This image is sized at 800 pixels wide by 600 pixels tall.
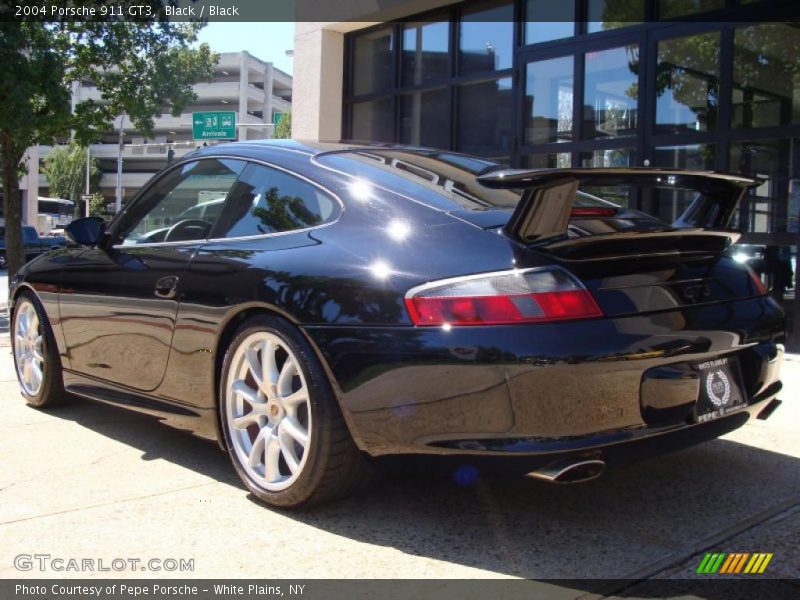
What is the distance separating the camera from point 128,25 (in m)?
14.0

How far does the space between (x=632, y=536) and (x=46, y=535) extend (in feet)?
6.46

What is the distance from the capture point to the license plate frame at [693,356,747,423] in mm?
2701

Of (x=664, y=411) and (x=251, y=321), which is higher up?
(x=251, y=321)

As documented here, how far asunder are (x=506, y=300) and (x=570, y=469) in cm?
54

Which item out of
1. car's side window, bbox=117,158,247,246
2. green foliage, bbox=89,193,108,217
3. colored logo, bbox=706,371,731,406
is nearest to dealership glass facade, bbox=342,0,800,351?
colored logo, bbox=706,371,731,406

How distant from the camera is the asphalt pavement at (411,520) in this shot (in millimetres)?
2527

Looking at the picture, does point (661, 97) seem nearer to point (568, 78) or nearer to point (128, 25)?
point (568, 78)

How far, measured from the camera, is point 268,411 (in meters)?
3.02

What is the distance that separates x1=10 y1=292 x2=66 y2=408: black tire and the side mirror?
0.54m

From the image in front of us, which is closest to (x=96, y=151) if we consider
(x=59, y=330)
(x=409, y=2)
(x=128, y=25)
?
(x=128, y=25)

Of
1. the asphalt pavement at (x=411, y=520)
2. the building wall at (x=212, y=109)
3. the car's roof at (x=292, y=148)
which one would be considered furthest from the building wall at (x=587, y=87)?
the building wall at (x=212, y=109)

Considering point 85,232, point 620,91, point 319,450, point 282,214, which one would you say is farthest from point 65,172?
point 319,450

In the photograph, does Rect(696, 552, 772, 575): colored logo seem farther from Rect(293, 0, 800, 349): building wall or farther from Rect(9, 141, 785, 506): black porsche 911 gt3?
Rect(293, 0, 800, 349): building wall

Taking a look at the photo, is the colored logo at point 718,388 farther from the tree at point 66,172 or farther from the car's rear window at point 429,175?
the tree at point 66,172
